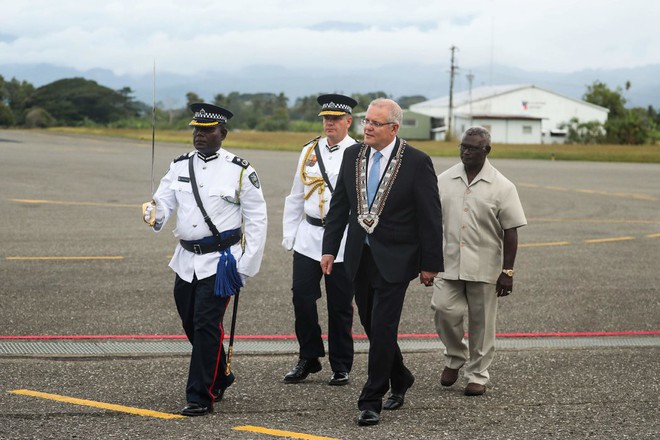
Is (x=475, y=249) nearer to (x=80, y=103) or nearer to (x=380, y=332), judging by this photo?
(x=380, y=332)

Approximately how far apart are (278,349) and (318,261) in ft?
4.14

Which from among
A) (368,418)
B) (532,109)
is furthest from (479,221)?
(532,109)

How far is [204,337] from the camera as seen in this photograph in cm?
669

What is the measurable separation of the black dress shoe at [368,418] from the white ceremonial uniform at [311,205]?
1.53 m

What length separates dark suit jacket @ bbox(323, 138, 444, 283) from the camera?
655cm

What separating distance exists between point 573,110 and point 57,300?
101m

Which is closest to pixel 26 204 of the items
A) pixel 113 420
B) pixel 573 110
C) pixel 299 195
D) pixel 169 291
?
pixel 169 291

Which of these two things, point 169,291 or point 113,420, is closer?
point 113,420

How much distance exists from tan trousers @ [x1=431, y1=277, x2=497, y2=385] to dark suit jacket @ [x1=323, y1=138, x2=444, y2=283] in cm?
89

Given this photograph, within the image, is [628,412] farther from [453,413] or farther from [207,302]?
[207,302]

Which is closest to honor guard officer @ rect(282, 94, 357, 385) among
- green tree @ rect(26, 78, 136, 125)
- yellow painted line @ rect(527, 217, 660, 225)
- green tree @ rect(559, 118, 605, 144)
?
yellow painted line @ rect(527, 217, 660, 225)

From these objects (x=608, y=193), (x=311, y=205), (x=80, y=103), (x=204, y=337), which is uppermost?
(x=80, y=103)

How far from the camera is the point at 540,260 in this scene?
46.9ft

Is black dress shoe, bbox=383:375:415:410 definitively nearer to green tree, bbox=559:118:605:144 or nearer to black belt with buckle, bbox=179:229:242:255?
black belt with buckle, bbox=179:229:242:255
